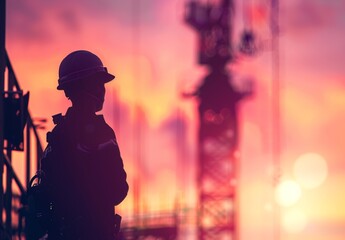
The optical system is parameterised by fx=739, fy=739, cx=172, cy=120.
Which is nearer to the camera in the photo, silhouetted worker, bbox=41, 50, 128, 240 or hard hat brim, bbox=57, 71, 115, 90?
silhouetted worker, bbox=41, 50, 128, 240

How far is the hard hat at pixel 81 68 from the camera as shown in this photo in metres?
5.04

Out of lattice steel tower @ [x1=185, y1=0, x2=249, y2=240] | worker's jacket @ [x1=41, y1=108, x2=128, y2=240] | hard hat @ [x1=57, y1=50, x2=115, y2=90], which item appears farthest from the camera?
lattice steel tower @ [x1=185, y1=0, x2=249, y2=240]

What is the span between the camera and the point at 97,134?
4.94 metres

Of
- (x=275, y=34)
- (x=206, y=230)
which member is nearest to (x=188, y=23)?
(x=275, y=34)

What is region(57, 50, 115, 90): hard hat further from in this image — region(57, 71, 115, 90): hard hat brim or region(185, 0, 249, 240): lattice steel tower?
region(185, 0, 249, 240): lattice steel tower

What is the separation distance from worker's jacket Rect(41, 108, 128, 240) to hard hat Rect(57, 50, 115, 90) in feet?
0.93

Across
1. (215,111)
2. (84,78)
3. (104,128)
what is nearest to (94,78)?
(84,78)

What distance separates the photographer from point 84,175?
491cm

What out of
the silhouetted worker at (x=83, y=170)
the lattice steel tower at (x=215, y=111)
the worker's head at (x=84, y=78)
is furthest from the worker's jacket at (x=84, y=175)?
the lattice steel tower at (x=215, y=111)

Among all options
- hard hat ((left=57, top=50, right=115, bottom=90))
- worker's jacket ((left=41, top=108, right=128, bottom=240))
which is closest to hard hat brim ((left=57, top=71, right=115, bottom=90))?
hard hat ((left=57, top=50, right=115, bottom=90))

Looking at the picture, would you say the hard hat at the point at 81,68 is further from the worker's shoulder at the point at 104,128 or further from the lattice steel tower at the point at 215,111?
the lattice steel tower at the point at 215,111

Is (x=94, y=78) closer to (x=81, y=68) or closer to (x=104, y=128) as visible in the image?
(x=81, y=68)

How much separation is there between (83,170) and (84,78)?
0.63 meters

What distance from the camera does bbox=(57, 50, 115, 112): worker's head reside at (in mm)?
5039
